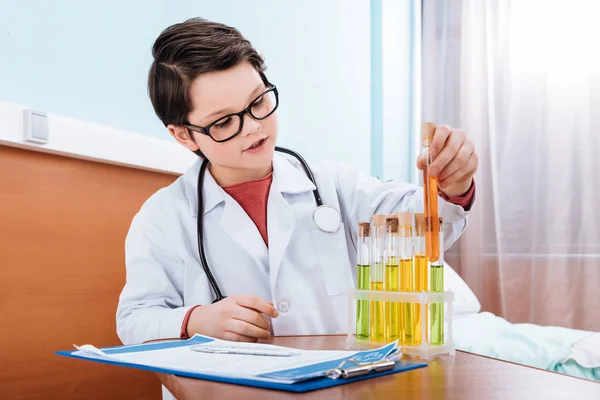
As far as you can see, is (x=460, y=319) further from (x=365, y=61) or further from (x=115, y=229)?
(x=365, y=61)

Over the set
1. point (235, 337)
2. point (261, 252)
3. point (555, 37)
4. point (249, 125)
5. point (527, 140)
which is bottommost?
point (235, 337)

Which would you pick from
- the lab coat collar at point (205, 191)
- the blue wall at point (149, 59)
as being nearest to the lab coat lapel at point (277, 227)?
the lab coat collar at point (205, 191)

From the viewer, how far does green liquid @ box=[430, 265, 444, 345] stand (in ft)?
2.42

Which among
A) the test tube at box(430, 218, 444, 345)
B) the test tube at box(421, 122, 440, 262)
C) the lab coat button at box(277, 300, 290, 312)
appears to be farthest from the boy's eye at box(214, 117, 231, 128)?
the test tube at box(430, 218, 444, 345)

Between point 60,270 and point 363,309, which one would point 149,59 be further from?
point 363,309

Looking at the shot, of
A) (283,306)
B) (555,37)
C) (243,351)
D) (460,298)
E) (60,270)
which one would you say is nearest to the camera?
(243,351)

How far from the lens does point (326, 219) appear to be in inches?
45.7

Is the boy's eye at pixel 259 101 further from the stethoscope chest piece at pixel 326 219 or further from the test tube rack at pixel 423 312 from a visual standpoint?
the test tube rack at pixel 423 312

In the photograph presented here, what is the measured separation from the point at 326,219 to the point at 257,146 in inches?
7.6

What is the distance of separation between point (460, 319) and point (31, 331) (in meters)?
1.48

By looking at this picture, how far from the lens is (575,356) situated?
1740mm

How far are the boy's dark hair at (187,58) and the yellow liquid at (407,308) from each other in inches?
23.3

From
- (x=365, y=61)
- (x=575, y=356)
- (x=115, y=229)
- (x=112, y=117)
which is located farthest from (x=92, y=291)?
(x=365, y=61)

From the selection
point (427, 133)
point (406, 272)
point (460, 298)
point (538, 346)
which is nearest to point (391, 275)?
point (406, 272)
